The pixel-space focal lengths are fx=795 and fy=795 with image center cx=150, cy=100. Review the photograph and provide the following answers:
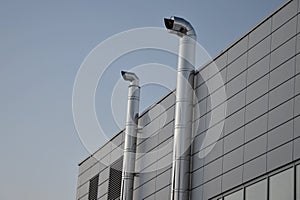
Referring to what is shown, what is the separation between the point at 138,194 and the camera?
37219mm

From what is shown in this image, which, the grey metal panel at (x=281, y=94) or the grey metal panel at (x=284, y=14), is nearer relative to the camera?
the grey metal panel at (x=281, y=94)

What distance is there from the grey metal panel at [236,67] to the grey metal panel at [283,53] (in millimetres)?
2050

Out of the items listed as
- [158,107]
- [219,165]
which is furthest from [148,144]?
[219,165]

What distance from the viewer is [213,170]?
100ft

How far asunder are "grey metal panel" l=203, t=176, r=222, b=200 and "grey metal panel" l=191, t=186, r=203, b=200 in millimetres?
318

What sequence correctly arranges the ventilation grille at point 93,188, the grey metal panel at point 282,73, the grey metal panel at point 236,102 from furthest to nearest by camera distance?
the ventilation grille at point 93,188, the grey metal panel at point 236,102, the grey metal panel at point 282,73

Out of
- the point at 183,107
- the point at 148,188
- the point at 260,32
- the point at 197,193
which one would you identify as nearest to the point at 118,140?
the point at 148,188

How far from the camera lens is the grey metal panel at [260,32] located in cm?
2833

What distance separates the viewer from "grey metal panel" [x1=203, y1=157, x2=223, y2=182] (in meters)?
30.1

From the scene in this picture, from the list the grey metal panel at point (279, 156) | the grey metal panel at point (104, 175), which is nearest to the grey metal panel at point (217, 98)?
the grey metal panel at point (279, 156)

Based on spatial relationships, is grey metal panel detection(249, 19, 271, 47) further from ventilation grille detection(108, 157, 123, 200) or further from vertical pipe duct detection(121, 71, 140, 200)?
ventilation grille detection(108, 157, 123, 200)

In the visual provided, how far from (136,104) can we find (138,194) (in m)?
4.67

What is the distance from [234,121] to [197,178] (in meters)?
3.62

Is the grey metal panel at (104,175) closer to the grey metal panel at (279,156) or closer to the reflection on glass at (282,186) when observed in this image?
the grey metal panel at (279,156)
